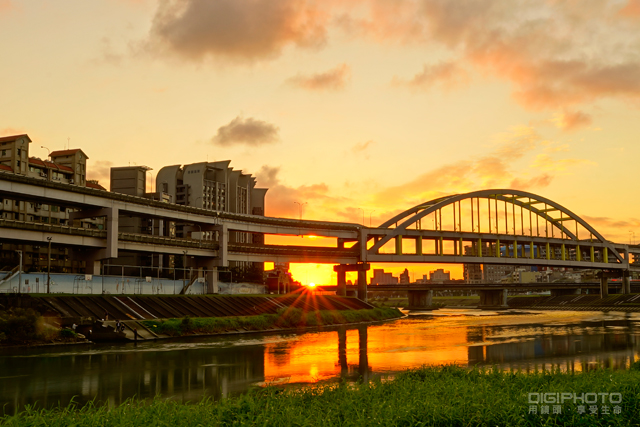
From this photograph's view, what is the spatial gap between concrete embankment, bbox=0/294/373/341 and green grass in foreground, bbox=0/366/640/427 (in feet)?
114

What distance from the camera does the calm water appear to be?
26.2 meters

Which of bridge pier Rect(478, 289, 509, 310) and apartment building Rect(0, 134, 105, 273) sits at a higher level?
Result: apartment building Rect(0, 134, 105, 273)

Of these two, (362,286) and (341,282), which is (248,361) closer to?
(362,286)

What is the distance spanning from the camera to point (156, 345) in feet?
152

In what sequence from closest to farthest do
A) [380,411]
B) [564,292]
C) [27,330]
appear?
[380,411], [27,330], [564,292]

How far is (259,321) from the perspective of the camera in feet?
212

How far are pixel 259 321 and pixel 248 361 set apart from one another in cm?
2851

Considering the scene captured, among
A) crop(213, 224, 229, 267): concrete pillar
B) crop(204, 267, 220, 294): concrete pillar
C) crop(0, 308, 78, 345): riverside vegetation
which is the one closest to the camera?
crop(0, 308, 78, 345): riverside vegetation

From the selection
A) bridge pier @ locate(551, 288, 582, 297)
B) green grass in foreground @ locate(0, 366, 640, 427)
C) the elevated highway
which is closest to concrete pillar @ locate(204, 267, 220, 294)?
the elevated highway

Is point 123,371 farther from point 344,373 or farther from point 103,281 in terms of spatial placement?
point 103,281

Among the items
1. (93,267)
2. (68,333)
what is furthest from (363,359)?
(93,267)

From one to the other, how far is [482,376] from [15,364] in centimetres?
2770

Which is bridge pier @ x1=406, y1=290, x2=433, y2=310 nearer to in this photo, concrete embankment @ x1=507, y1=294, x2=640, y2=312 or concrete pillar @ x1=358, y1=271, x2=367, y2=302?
concrete embankment @ x1=507, y1=294, x2=640, y2=312

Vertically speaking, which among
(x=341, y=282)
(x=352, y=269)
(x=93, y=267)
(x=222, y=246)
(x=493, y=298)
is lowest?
(x=493, y=298)
